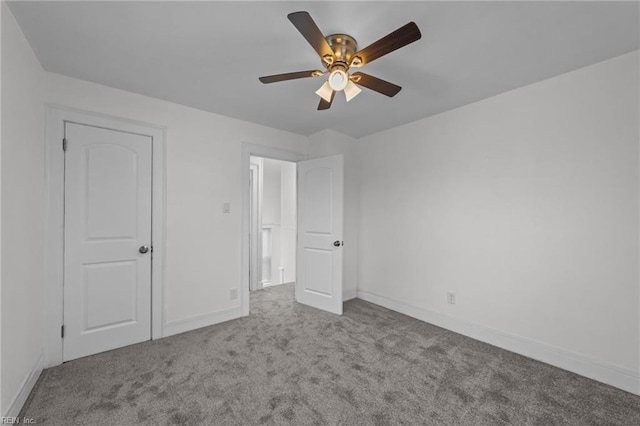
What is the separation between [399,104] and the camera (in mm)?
2896

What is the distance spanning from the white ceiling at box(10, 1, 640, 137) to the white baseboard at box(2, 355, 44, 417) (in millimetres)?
2270

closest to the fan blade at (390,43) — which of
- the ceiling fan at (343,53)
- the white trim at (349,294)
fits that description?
the ceiling fan at (343,53)

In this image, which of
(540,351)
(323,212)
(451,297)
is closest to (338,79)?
(323,212)

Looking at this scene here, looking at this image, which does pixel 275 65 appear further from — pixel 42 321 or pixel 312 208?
pixel 42 321

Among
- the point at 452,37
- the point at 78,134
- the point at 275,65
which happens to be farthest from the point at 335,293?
the point at 78,134

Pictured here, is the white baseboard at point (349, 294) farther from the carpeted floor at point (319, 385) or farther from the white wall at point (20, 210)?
the white wall at point (20, 210)

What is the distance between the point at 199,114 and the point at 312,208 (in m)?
1.74

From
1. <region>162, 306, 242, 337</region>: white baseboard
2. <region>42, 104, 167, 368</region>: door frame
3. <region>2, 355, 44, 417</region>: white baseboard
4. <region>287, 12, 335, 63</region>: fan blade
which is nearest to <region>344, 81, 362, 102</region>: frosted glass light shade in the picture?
<region>287, 12, 335, 63</region>: fan blade

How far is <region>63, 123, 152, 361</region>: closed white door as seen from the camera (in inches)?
92.4

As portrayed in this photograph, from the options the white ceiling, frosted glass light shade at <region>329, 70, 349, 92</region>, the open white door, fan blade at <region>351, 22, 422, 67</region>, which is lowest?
the open white door

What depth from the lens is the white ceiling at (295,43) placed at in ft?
5.15

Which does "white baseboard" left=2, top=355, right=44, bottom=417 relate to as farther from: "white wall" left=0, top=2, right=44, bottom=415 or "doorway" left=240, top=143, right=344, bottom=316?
"doorway" left=240, top=143, right=344, bottom=316

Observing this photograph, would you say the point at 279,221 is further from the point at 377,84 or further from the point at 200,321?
the point at 377,84

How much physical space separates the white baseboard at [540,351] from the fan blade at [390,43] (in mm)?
2645
